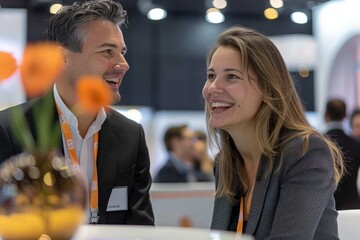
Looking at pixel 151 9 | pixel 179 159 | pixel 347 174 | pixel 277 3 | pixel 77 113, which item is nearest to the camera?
pixel 77 113

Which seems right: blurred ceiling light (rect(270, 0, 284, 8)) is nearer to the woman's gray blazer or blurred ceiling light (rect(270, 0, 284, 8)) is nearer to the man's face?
the man's face

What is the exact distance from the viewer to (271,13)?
37.3ft

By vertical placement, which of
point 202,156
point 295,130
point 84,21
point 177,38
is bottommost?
point 202,156

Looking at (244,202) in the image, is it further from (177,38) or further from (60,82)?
(177,38)

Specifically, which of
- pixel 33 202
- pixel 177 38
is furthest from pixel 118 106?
pixel 33 202

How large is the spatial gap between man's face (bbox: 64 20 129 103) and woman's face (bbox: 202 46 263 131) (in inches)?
17.4

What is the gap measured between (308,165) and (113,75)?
92 centimetres

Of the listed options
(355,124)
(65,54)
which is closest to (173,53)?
(355,124)

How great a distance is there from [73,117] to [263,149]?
29.1 inches

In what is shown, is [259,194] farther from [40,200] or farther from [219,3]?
[219,3]

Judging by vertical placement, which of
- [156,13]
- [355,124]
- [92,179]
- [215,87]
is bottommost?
[92,179]

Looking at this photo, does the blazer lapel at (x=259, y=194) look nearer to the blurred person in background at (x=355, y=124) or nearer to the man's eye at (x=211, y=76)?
the man's eye at (x=211, y=76)

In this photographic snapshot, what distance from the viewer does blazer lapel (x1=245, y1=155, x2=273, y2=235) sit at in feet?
6.56

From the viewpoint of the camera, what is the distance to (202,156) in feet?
22.5
